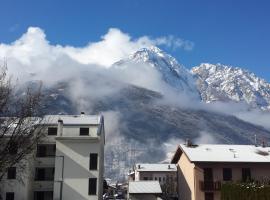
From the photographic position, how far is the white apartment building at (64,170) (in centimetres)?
6281

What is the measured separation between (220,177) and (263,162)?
21.5ft

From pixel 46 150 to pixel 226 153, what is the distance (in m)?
27.0

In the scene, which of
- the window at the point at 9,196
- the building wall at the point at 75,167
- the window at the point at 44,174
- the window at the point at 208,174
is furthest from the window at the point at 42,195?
the window at the point at 208,174

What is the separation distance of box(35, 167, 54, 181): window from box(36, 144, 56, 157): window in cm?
208

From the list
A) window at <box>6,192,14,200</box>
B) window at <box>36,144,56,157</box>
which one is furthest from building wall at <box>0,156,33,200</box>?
window at <box>36,144,56,157</box>

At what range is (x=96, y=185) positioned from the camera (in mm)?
63562

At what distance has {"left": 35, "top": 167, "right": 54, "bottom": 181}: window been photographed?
67.4 meters

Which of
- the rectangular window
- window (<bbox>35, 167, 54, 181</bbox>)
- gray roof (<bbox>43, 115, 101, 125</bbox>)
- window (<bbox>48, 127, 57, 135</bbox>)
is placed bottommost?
window (<bbox>35, 167, 54, 181</bbox>)

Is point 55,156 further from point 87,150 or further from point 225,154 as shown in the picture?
point 225,154

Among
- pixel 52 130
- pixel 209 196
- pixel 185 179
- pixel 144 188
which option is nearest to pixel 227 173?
pixel 209 196

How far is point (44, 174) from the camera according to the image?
221 ft

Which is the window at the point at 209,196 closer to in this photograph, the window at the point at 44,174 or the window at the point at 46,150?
the window at the point at 44,174

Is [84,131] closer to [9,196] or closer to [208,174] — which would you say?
[9,196]

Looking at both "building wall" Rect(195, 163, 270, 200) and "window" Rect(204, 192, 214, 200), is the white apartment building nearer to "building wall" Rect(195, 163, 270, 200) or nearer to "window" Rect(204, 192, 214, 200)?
"building wall" Rect(195, 163, 270, 200)
